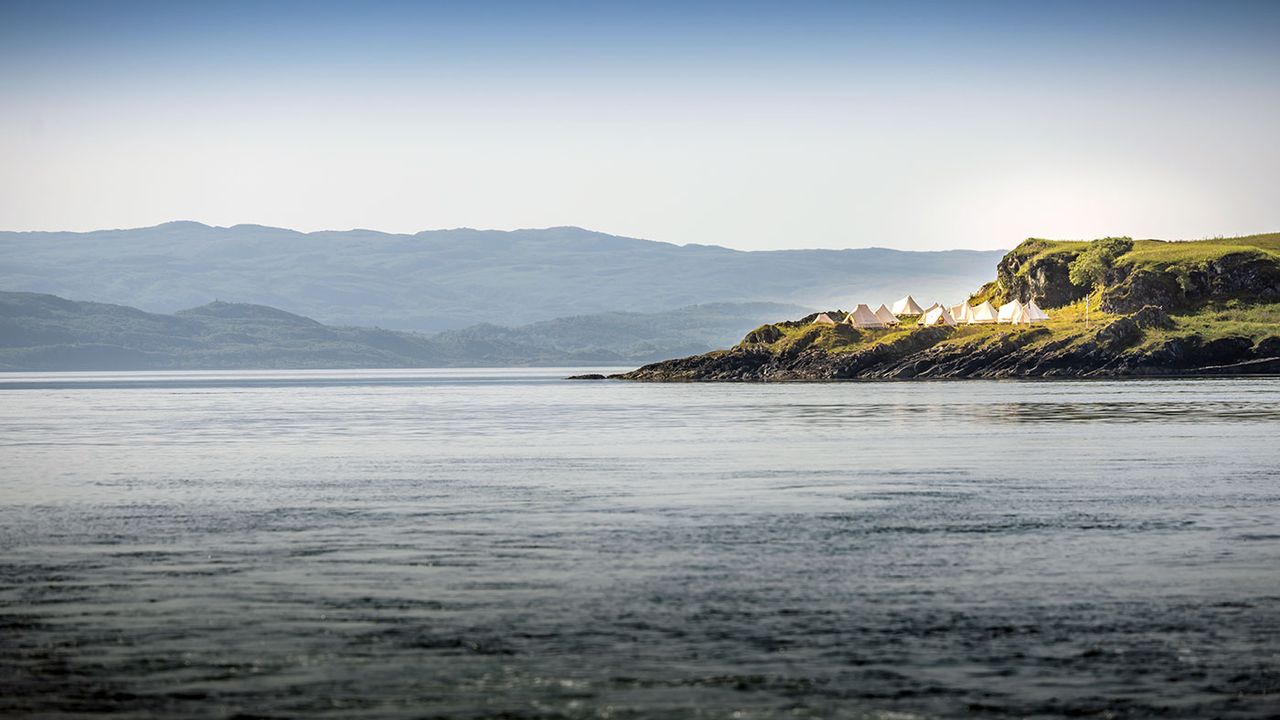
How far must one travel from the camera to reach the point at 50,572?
3534cm

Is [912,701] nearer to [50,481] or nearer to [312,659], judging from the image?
[312,659]

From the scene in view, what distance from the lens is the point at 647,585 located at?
33.1m

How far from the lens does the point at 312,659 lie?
25750 mm

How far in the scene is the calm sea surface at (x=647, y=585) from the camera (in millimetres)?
23672

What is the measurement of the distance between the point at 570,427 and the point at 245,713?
82.2 m

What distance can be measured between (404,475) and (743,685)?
1622 inches

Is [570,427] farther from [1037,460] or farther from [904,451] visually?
[1037,460]

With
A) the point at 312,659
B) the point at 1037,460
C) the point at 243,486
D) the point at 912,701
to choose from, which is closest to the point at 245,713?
the point at 312,659

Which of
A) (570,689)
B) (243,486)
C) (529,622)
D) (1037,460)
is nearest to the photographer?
(570,689)

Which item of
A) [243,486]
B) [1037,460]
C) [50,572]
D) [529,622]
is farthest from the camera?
[1037,460]

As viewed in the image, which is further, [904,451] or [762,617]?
[904,451]

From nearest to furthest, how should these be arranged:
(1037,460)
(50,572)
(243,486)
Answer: (50,572), (243,486), (1037,460)

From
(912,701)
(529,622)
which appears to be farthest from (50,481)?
(912,701)

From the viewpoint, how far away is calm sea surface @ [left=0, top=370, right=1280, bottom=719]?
23.7m
